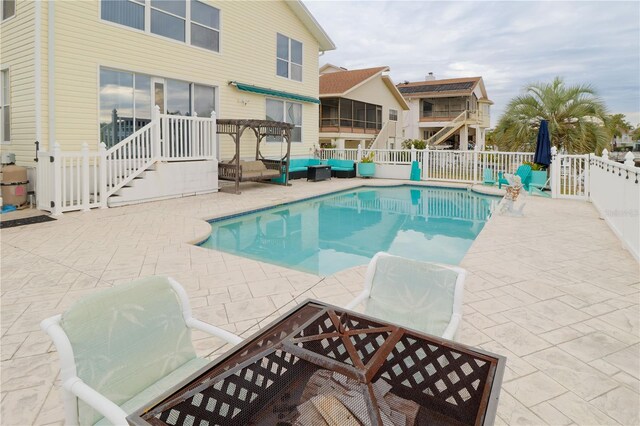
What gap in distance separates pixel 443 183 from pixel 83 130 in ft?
38.8

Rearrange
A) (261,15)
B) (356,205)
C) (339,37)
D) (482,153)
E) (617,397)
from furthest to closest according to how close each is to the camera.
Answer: (339,37) < (482,153) < (261,15) < (356,205) < (617,397)

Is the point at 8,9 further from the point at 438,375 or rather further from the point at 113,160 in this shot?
the point at 438,375

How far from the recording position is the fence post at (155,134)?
9.45m

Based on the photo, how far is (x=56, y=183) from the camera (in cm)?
782

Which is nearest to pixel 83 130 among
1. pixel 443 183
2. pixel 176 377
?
pixel 176 377

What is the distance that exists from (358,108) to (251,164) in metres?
14.3

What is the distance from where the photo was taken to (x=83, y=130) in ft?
29.6

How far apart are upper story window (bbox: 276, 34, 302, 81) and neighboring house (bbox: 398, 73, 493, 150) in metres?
16.4

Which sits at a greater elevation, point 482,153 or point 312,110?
point 312,110

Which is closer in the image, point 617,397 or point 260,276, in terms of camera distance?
point 617,397

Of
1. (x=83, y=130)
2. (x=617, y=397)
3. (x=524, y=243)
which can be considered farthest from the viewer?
(x=83, y=130)

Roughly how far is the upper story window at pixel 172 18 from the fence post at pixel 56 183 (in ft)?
12.0

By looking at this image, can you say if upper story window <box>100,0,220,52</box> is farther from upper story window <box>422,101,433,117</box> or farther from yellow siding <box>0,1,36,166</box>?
upper story window <box>422,101,433,117</box>

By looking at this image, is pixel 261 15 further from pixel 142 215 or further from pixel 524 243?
pixel 524 243
